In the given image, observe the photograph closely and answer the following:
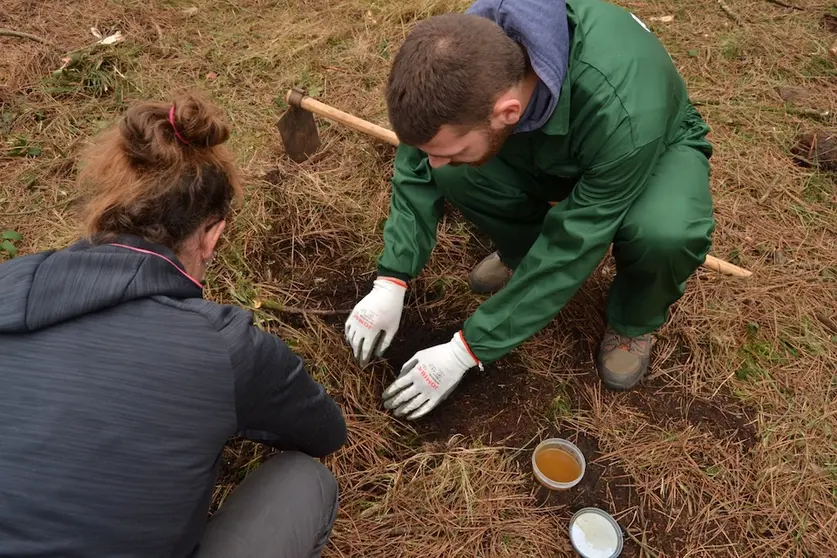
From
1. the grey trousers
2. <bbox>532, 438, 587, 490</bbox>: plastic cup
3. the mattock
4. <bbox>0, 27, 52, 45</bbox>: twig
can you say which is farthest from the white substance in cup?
<bbox>0, 27, 52, 45</bbox>: twig

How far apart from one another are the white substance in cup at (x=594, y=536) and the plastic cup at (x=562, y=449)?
0.12m

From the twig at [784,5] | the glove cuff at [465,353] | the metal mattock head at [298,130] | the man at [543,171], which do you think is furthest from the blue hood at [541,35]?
the twig at [784,5]

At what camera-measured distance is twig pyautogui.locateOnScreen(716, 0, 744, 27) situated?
162 inches

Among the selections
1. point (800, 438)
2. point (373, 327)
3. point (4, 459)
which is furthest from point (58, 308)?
point (800, 438)

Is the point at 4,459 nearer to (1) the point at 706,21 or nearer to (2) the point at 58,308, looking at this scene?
(2) the point at 58,308

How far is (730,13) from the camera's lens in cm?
416

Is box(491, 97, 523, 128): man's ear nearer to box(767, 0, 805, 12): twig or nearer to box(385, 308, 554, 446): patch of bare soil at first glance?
box(385, 308, 554, 446): patch of bare soil

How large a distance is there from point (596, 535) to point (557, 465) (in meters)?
0.26

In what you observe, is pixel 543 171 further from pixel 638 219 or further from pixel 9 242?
pixel 9 242

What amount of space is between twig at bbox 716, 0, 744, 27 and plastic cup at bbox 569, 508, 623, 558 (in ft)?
12.3

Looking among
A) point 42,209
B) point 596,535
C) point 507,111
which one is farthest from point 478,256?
point 42,209

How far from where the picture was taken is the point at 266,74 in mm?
3604

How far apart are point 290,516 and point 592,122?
1.44 m

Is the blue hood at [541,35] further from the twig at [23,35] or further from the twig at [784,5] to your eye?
the twig at [784,5]
